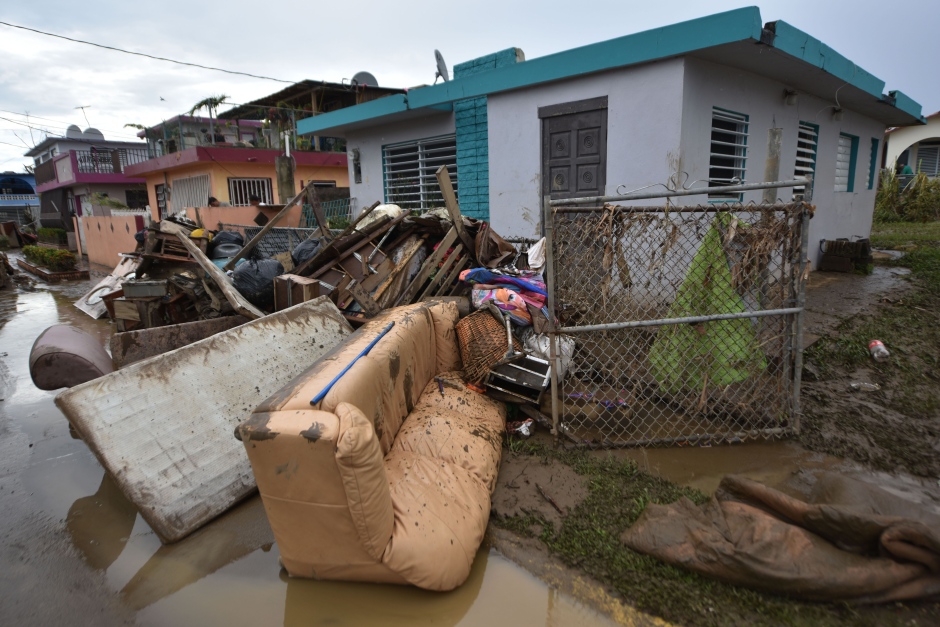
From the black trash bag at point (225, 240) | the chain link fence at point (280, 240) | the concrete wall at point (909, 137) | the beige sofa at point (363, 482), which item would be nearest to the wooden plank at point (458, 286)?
the beige sofa at point (363, 482)

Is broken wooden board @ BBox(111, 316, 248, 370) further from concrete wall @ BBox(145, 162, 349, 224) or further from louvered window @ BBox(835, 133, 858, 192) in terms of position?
concrete wall @ BBox(145, 162, 349, 224)

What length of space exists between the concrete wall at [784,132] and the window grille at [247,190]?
14.5 metres

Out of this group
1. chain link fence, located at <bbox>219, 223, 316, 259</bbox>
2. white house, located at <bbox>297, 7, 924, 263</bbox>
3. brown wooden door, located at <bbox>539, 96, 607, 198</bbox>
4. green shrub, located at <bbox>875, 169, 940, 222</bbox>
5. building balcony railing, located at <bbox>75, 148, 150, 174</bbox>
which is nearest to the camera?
white house, located at <bbox>297, 7, 924, 263</bbox>

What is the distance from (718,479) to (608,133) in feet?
15.4

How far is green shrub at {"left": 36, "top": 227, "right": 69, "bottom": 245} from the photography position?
23.4 meters

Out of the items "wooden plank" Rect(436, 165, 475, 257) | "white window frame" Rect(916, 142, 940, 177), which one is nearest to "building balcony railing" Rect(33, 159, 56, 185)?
"wooden plank" Rect(436, 165, 475, 257)

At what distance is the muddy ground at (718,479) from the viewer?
6.60 ft

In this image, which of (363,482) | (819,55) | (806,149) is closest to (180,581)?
(363,482)

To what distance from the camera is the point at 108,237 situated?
49.2 ft

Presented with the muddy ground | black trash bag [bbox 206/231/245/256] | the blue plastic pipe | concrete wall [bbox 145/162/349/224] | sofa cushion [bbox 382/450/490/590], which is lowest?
the muddy ground

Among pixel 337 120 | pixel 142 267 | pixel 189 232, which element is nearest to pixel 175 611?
pixel 142 267

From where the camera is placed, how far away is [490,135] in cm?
767

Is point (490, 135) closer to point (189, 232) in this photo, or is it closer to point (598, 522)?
point (189, 232)

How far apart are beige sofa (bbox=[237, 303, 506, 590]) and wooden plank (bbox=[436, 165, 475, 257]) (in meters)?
2.41
